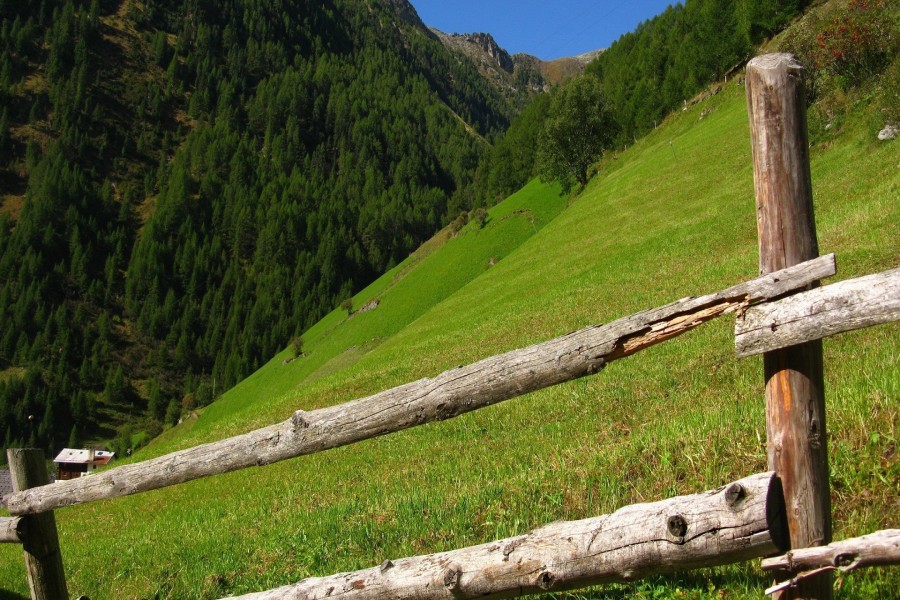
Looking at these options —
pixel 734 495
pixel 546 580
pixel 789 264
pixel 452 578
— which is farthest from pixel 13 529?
pixel 789 264

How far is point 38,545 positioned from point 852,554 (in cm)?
784

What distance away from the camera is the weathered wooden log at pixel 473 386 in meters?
3.90

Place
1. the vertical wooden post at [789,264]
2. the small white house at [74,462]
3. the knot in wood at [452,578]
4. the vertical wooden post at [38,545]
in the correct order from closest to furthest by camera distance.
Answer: the vertical wooden post at [789,264], the knot in wood at [452,578], the vertical wooden post at [38,545], the small white house at [74,462]

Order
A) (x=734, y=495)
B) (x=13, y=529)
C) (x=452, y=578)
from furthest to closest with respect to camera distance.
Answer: (x=13, y=529), (x=452, y=578), (x=734, y=495)

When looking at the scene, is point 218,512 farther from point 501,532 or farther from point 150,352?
point 150,352

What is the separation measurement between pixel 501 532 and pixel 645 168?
1863 inches

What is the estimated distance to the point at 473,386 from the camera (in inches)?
186

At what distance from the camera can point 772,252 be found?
3980mm

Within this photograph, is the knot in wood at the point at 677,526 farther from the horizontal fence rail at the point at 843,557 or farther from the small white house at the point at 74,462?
the small white house at the point at 74,462

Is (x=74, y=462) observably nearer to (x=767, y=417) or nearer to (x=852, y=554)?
(x=767, y=417)

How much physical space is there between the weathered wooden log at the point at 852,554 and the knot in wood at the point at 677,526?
20.5 inches

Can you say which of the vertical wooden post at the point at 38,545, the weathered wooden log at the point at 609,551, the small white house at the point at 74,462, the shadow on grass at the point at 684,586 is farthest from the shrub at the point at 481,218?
the weathered wooden log at the point at 609,551

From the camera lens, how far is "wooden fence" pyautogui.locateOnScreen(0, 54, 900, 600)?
11.4 feet

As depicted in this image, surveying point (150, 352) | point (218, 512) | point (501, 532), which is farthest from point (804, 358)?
point (150, 352)
